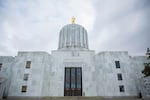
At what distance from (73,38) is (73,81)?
12554 millimetres

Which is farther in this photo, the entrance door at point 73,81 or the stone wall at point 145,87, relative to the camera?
the entrance door at point 73,81

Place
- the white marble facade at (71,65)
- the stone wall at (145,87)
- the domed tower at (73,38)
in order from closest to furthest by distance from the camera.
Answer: the stone wall at (145,87) → the white marble facade at (71,65) → the domed tower at (73,38)

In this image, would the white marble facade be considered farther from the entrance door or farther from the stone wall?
the stone wall

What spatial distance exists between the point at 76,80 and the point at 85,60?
16.3ft

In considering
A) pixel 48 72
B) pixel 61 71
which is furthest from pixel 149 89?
pixel 48 72

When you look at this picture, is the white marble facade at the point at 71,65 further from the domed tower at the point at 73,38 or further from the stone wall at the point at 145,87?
the domed tower at the point at 73,38

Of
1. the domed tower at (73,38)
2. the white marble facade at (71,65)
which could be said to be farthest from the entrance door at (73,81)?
the domed tower at (73,38)

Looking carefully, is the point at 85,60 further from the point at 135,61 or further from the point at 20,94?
the point at 20,94

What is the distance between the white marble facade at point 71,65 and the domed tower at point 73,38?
4242 mm

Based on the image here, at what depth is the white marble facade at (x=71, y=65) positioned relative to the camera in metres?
23.6

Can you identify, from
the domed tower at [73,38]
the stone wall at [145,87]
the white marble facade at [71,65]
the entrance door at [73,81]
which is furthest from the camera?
the domed tower at [73,38]

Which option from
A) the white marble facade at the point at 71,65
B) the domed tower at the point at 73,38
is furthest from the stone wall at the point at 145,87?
the domed tower at the point at 73,38

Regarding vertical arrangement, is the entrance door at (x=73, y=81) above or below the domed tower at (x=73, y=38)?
below

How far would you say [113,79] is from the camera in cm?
2433
